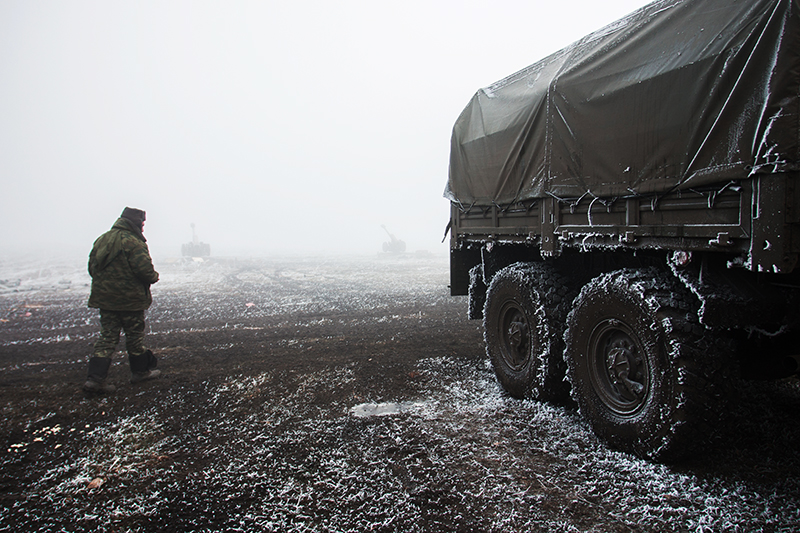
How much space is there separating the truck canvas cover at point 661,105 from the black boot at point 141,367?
4190 millimetres

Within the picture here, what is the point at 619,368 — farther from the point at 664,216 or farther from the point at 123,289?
the point at 123,289

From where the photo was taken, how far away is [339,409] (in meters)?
3.74

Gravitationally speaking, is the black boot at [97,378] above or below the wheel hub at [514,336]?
below

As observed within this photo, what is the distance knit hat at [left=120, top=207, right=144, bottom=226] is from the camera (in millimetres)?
4801

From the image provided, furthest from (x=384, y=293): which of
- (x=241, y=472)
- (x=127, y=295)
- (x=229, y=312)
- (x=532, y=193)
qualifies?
(x=241, y=472)

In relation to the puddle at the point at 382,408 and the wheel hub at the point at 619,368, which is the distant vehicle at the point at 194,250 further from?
the wheel hub at the point at 619,368

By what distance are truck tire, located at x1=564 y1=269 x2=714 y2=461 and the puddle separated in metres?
1.36

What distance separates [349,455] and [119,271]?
341cm

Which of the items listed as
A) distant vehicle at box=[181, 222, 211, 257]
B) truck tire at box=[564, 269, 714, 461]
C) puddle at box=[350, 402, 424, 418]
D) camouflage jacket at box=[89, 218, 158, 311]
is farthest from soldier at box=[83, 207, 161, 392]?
distant vehicle at box=[181, 222, 211, 257]

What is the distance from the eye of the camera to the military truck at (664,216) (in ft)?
6.49

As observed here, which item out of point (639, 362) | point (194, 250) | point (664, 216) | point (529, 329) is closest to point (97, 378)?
point (529, 329)

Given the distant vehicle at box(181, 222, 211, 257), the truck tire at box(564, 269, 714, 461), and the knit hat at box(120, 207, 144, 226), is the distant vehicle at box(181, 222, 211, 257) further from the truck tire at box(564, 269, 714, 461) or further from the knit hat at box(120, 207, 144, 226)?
the truck tire at box(564, 269, 714, 461)

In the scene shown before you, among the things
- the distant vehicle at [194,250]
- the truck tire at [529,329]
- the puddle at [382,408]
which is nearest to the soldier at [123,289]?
the puddle at [382,408]

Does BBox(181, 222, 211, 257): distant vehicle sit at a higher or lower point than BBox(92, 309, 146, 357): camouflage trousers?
higher
